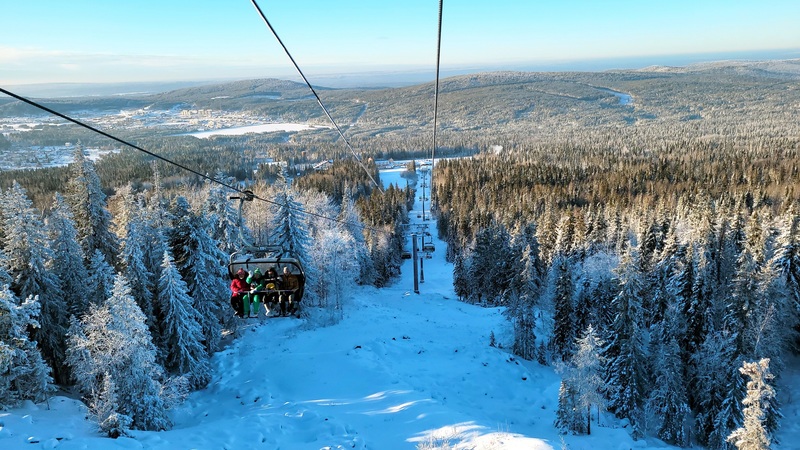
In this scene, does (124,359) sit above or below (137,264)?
below

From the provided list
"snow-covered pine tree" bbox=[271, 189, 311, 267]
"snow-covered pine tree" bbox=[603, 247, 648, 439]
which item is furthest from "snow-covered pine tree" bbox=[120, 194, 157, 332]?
"snow-covered pine tree" bbox=[603, 247, 648, 439]

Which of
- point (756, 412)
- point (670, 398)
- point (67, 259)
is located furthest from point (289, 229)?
point (756, 412)

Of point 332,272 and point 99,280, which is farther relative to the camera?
point 332,272

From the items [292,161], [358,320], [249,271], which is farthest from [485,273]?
[292,161]

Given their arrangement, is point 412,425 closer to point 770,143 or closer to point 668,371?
point 668,371

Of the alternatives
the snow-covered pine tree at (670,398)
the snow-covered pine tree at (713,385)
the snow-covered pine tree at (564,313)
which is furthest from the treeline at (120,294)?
the snow-covered pine tree at (713,385)

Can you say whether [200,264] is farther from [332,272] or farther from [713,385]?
[713,385]

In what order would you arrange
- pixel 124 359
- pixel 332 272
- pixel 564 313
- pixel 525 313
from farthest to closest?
pixel 332 272 < pixel 525 313 < pixel 564 313 < pixel 124 359
